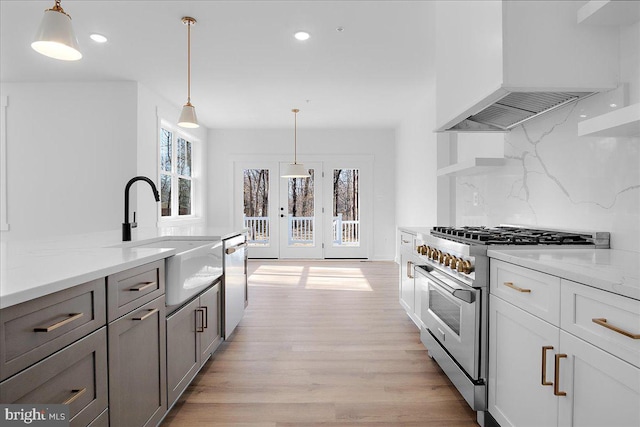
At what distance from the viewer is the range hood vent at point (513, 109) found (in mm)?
2025

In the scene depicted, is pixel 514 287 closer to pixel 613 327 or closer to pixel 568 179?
pixel 613 327

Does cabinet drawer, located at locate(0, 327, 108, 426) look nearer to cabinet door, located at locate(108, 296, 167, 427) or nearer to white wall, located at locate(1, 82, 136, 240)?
cabinet door, located at locate(108, 296, 167, 427)

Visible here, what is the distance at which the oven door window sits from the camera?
201 cm

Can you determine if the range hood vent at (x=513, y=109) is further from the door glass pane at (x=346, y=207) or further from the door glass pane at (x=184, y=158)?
the door glass pane at (x=184, y=158)

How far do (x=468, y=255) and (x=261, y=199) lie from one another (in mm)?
6200

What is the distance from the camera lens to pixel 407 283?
3.26m

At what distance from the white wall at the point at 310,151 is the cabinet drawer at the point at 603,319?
20.8ft

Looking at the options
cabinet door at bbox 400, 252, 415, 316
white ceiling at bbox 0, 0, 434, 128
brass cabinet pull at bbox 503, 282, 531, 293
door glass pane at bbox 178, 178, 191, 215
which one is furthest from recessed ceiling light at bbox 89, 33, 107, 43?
brass cabinet pull at bbox 503, 282, 531, 293

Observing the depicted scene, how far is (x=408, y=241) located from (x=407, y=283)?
1.21 feet

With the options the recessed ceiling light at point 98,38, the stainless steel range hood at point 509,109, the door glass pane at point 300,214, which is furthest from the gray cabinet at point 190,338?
the door glass pane at point 300,214

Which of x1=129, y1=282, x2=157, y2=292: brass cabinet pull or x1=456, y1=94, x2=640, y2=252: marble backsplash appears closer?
x1=129, y1=282, x2=157, y2=292: brass cabinet pull

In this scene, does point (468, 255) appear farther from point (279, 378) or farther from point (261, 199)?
point (261, 199)

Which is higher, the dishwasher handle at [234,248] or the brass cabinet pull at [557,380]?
the dishwasher handle at [234,248]

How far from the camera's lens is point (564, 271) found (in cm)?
126
